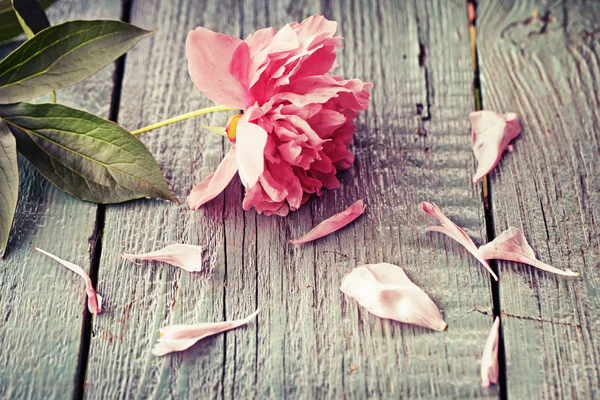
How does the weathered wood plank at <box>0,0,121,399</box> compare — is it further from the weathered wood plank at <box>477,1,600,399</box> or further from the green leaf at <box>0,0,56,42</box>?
the weathered wood plank at <box>477,1,600,399</box>

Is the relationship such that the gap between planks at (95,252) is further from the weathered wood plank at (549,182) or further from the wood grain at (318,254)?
the weathered wood plank at (549,182)

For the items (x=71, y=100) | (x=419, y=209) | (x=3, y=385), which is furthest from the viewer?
(x=71, y=100)

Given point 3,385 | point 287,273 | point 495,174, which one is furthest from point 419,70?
point 3,385

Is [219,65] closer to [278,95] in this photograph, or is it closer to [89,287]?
[278,95]

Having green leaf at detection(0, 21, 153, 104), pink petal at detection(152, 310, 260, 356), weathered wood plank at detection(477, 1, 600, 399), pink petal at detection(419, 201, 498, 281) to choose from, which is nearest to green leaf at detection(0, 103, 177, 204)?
green leaf at detection(0, 21, 153, 104)

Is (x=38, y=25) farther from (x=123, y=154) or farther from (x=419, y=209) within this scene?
(x=419, y=209)

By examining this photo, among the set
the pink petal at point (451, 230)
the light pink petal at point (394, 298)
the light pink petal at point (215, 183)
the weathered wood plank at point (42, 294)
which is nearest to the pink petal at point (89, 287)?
the weathered wood plank at point (42, 294)
